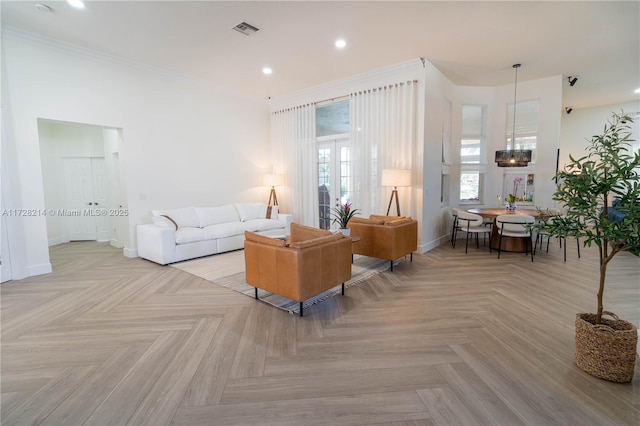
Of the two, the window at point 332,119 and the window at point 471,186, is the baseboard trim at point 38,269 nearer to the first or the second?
the window at point 332,119

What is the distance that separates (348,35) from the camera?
169 inches

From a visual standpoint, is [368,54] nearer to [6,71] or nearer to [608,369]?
[608,369]

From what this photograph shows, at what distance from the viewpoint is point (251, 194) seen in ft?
24.5

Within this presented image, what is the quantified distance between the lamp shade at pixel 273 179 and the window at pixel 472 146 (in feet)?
14.3

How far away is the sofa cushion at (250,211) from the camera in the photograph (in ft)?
21.6

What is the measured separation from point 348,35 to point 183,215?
4233 mm

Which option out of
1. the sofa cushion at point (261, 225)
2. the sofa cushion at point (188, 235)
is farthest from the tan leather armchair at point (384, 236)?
the sofa cushion at point (188, 235)

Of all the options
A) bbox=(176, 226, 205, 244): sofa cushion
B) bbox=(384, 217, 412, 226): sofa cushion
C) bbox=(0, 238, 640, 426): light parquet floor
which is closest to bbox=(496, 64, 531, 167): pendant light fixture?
bbox=(0, 238, 640, 426): light parquet floor

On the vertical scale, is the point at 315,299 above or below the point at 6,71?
below

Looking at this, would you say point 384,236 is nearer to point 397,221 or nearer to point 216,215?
point 397,221

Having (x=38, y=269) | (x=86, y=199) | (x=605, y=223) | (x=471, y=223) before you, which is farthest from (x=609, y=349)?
(x=86, y=199)

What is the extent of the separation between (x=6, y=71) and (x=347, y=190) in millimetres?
5763

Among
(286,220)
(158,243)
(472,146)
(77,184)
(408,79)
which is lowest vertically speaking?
(158,243)

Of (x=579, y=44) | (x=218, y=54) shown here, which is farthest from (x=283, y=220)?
(x=579, y=44)
